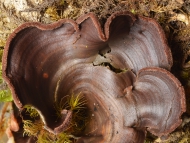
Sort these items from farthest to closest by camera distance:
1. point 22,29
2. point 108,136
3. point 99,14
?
point 108,136 < point 99,14 < point 22,29

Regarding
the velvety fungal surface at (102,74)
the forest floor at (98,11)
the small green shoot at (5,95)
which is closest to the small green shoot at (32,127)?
the velvety fungal surface at (102,74)

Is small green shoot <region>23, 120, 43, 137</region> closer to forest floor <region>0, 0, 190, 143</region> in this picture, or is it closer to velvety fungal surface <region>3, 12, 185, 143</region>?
velvety fungal surface <region>3, 12, 185, 143</region>

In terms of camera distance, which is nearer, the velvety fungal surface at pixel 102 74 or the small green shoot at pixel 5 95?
the velvety fungal surface at pixel 102 74

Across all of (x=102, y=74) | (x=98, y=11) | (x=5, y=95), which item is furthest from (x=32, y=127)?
(x=98, y=11)

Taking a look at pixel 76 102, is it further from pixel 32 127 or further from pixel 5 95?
pixel 5 95

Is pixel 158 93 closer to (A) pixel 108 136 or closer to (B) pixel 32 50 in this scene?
(A) pixel 108 136

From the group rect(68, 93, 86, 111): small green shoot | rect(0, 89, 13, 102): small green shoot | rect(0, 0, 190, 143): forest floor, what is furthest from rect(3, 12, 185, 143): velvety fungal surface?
rect(0, 89, 13, 102): small green shoot

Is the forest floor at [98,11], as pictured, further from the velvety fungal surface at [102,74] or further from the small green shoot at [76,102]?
the small green shoot at [76,102]

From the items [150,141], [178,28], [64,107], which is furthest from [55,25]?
[150,141]
